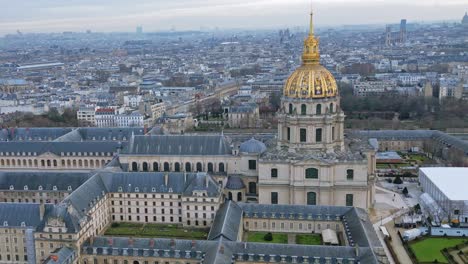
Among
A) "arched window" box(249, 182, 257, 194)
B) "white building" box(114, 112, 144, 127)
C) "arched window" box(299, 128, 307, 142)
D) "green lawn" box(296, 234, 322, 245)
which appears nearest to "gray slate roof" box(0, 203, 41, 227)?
"green lawn" box(296, 234, 322, 245)

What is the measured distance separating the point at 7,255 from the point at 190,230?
25371 mm

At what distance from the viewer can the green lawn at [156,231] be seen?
76.8 metres

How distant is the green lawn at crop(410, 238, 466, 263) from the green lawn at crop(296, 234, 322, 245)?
497 inches

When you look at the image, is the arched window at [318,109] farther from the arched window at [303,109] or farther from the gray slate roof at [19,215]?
the gray slate roof at [19,215]

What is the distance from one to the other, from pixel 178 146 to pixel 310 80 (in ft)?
87.2

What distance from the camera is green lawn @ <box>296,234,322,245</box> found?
72.0m

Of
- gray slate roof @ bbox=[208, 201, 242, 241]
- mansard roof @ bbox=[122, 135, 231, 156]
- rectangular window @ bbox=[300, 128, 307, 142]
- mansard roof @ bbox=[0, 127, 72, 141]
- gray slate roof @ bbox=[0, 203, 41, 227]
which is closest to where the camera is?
gray slate roof @ bbox=[208, 201, 242, 241]

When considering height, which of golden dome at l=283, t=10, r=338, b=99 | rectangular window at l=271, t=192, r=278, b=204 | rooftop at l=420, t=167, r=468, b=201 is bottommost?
rectangular window at l=271, t=192, r=278, b=204

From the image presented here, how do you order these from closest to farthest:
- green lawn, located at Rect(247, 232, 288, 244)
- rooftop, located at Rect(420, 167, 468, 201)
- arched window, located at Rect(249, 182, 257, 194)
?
green lawn, located at Rect(247, 232, 288, 244)
rooftop, located at Rect(420, 167, 468, 201)
arched window, located at Rect(249, 182, 257, 194)

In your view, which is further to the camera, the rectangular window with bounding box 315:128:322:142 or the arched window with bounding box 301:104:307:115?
the rectangular window with bounding box 315:128:322:142

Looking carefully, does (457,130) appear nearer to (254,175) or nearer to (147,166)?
(254,175)

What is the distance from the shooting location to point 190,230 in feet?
258

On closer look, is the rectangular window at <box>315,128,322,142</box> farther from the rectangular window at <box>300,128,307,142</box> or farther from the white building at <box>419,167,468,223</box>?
the white building at <box>419,167,468,223</box>

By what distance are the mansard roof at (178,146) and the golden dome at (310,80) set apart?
1553 cm
